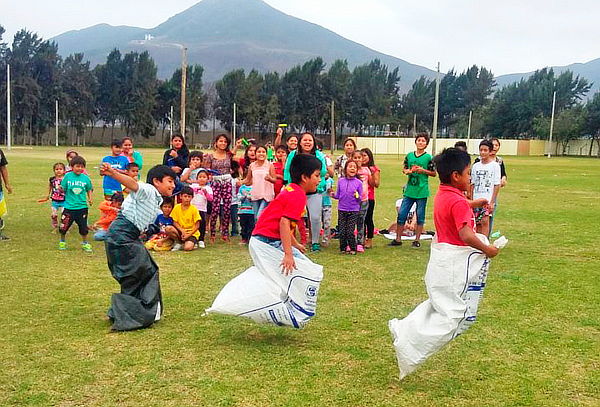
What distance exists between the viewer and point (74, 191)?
929 centimetres

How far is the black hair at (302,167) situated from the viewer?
530cm

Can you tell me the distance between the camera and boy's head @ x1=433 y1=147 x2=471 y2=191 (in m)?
4.39

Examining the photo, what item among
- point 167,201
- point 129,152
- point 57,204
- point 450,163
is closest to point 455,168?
point 450,163

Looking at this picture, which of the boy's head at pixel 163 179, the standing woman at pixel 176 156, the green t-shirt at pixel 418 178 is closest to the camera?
the boy's head at pixel 163 179

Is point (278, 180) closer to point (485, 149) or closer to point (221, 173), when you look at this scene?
point (221, 173)

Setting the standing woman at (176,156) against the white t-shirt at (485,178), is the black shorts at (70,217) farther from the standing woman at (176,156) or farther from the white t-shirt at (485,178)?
the white t-shirt at (485,178)

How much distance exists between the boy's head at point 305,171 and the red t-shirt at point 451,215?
126 cm

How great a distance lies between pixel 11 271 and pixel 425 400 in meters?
5.94

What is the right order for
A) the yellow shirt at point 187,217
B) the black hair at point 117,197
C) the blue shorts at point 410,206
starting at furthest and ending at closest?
the black hair at point 117,197 → the blue shorts at point 410,206 → the yellow shirt at point 187,217

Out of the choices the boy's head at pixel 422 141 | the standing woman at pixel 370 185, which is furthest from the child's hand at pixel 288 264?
the standing woman at pixel 370 185

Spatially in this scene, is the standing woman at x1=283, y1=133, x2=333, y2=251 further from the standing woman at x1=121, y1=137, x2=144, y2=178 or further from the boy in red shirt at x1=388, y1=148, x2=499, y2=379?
the boy in red shirt at x1=388, y1=148, x2=499, y2=379

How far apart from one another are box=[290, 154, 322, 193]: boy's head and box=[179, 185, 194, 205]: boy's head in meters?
4.72

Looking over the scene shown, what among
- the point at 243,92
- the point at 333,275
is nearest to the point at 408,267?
the point at 333,275

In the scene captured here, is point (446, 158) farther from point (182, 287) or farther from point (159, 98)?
point (159, 98)
